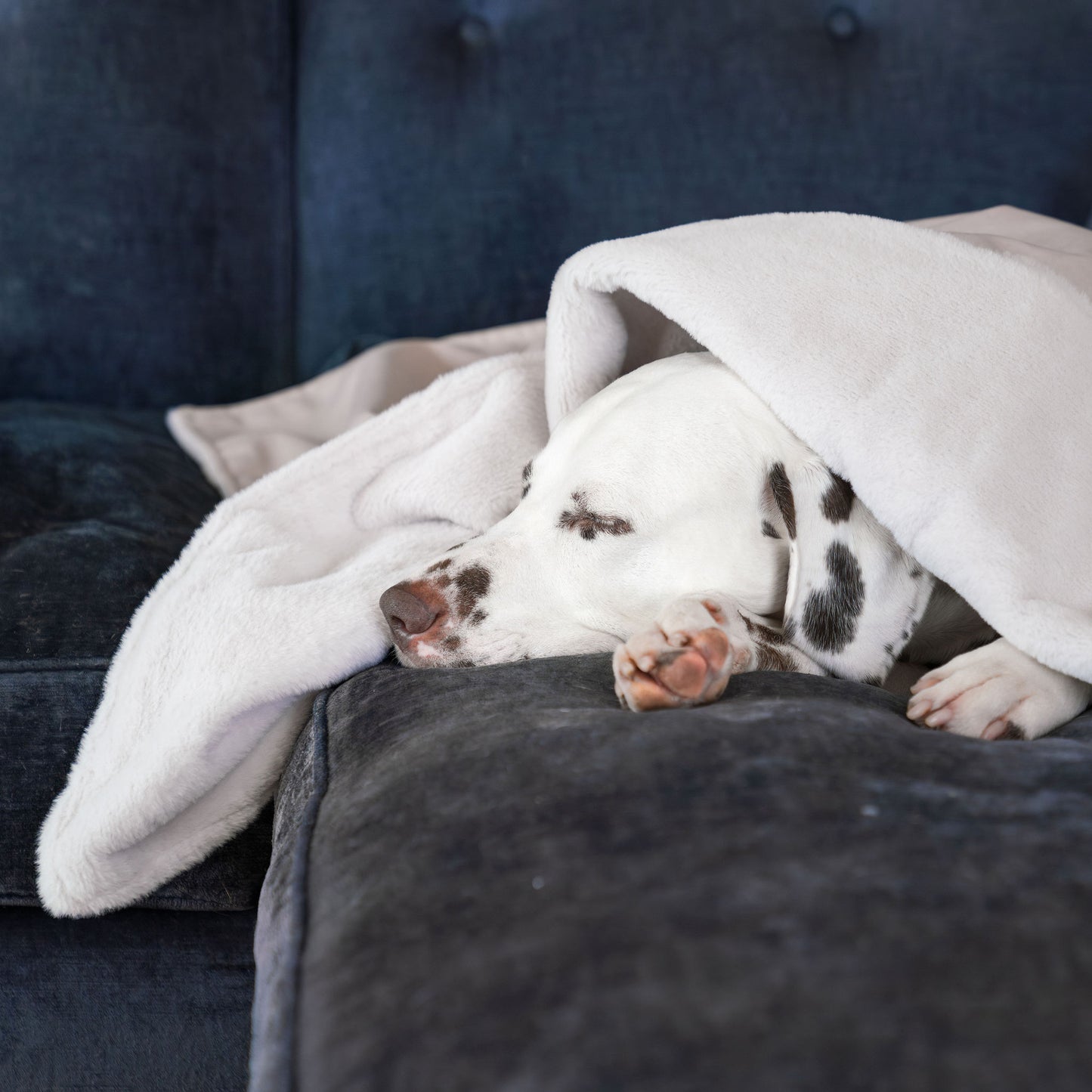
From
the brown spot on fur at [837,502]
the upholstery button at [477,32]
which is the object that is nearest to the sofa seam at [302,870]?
the brown spot on fur at [837,502]

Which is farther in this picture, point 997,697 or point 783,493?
point 783,493

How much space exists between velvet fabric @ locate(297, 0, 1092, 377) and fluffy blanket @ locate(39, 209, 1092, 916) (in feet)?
2.75

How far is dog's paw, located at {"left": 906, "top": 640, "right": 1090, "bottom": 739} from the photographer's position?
0.85 m

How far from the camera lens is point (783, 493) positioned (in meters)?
1.03

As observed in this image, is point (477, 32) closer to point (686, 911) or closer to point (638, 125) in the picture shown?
point (638, 125)

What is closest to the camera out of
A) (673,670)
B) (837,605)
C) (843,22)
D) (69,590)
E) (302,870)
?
(302,870)

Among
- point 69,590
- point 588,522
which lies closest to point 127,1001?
point 69,590

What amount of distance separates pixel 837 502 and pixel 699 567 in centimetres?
15

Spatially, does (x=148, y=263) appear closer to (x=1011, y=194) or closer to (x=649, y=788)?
(x=1011, y=194)

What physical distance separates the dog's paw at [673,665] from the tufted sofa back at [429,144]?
143cm

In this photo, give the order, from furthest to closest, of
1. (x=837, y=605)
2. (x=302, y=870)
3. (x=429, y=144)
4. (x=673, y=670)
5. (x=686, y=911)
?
(x=429, y=144), (x=837, y=605), (x=673, y=670), (x=302, y=870), (x=686, y=911)

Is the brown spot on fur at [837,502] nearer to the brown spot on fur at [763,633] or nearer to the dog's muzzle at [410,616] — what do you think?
the brown spot on fur at [763,633]

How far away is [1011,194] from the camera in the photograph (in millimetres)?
2004

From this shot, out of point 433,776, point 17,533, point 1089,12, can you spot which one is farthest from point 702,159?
point 433,776
